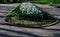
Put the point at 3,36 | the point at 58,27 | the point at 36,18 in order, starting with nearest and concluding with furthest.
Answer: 1. the point at 3,36
2. the point at 58,27
3. the point at 36,18

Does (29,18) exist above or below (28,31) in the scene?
above

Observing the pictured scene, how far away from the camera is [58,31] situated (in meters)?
11.3

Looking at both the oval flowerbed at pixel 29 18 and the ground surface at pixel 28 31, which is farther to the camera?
the oval flowerbed at pixel 29 18

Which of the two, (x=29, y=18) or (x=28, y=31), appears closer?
(x=28, y=31)

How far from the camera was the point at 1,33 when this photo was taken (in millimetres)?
10688

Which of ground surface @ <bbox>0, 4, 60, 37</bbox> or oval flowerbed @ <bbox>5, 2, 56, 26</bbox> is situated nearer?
ground surface @ <bbox>0, 4, 60, 37</bbox>

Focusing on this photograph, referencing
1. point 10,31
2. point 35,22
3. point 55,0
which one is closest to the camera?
point 10,31

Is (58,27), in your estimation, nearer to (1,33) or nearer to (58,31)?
(58,31)

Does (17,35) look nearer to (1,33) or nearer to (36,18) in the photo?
(1,33)

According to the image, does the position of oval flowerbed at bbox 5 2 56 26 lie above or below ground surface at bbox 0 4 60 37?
above

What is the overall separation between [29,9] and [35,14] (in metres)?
0.76

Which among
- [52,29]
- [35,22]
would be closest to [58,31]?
[52,29]

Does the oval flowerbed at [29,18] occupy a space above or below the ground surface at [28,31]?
above

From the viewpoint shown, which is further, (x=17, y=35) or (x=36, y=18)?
(x=36, y=18)
